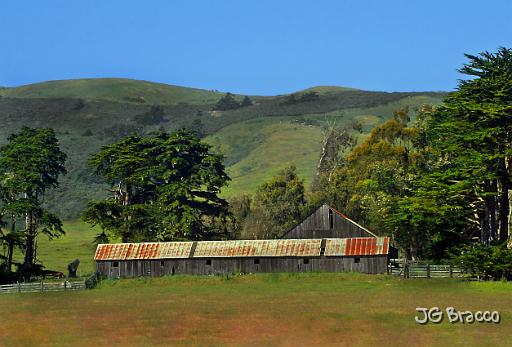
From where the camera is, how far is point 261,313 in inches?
2136

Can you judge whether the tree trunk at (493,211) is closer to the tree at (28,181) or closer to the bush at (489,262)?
the bush at (489,262)

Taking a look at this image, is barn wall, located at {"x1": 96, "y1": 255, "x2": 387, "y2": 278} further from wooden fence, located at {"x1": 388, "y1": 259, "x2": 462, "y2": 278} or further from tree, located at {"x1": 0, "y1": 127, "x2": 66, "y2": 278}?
tree, located at {"x1": 0, "y1": 127, "x2": 66, "y2": 278}

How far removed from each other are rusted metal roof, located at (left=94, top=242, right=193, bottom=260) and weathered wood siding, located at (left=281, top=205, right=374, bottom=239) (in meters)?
10.3

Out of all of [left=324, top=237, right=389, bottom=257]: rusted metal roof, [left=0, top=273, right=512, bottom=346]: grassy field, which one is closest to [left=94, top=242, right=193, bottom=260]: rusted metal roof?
[left=0, top=273, right=512, bottom=346]: grassy field

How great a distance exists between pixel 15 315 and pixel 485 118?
3902 centimetres

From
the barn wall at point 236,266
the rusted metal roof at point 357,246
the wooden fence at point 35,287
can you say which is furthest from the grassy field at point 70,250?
the rusted metal roof at point 357,246

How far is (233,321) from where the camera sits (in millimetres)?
50969

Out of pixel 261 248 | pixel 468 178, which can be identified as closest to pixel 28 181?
pixel 261 248

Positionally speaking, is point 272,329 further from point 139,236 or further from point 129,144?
point 129,144

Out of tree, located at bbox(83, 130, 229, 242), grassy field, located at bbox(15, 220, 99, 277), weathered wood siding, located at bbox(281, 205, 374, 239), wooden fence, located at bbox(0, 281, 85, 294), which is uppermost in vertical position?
tree, located at bbox(83, 130, 229, 242)

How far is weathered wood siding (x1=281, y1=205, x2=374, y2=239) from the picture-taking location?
9094 cm

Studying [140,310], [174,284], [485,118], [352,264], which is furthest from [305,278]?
[140,310]

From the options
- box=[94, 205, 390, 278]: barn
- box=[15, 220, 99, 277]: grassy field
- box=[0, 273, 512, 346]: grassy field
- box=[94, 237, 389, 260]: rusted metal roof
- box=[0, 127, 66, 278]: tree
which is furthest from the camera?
box=[15, 220, 99, 277]: grassy field

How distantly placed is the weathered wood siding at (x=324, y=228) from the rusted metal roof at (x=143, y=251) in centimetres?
1029
